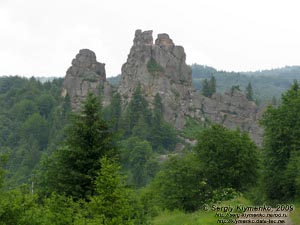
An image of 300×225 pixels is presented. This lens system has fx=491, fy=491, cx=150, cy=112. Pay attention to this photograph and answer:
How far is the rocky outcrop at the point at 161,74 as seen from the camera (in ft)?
367

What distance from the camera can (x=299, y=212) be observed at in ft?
71.4

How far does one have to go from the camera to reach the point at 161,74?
112 m

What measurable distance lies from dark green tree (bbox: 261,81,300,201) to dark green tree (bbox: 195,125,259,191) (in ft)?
4.13

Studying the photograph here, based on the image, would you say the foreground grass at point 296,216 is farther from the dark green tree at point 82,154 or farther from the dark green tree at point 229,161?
the dark green tree at point 229,161

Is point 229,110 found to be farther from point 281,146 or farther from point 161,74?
point 281,146

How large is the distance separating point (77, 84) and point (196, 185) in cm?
8737

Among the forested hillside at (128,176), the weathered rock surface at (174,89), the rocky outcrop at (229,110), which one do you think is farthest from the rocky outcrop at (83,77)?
the forested hillside at (128,176)

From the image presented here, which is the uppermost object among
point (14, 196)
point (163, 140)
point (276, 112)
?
point (276, 112)

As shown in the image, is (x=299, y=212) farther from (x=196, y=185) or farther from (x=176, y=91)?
(x=176, y=91)

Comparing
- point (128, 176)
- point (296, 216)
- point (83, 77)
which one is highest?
point (83, 77)

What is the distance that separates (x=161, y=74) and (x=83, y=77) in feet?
66.1

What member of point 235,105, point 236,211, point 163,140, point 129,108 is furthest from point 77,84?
point 236,211

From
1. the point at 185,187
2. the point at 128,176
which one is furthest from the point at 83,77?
the point at 128,176

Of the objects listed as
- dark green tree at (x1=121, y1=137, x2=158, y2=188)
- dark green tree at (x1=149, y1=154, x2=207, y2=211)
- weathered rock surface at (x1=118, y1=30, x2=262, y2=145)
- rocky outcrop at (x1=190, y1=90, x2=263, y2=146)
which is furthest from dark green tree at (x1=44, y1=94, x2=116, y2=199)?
rocky outcrop at (x1=190, y1=90, x2=263, y2=146)
